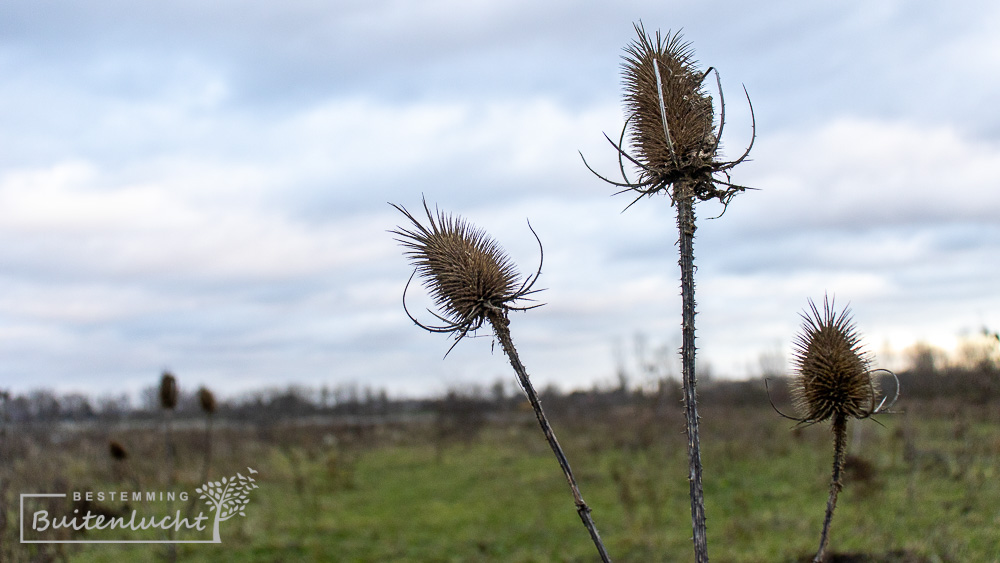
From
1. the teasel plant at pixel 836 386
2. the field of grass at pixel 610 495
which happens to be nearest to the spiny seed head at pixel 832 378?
the teasel plant at pixel 836 386

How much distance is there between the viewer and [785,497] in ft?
41.8

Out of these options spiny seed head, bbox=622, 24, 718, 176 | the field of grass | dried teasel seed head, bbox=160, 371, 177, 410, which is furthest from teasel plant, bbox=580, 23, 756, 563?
dried teasel seed head, bbox=160, 371, 177, 410

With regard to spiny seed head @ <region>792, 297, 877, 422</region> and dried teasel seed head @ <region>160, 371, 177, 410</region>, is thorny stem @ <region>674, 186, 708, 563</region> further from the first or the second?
dried teasel seed head @ <region>160, 371, 177, 410</region>

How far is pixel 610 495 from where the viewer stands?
48.5 ft

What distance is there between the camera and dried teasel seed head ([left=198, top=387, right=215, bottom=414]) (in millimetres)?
10547

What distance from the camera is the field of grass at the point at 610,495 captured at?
9.62 metres

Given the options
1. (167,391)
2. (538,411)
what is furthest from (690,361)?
(167,391)

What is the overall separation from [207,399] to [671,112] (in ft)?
31.5

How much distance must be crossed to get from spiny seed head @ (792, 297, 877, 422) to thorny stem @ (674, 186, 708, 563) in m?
0.58

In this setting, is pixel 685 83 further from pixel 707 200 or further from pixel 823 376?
pixel 823 376

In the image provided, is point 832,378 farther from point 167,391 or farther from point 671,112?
point 167,391

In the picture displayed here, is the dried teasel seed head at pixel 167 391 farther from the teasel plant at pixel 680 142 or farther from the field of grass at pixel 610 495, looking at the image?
the teasel plant at pixel 680 142

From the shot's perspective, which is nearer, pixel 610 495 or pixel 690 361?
pixel 690 361

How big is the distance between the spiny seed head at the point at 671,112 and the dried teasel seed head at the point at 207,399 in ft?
30.3
